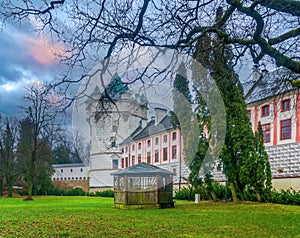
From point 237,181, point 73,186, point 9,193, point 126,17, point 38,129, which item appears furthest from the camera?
point 73,186

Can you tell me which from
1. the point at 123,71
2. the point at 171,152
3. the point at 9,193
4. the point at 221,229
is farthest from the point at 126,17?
the point at 9,193

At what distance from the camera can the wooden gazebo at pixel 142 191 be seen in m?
15.3

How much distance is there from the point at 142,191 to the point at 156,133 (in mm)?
3528

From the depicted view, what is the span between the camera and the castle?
19.2 feet

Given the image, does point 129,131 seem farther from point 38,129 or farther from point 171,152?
point 38,129

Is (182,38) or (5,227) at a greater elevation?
(182,38)

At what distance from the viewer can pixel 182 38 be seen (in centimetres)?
538

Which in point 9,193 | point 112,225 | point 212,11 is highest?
point 212,11

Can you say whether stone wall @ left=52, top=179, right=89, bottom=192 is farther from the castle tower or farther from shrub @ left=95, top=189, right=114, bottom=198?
the castle tower

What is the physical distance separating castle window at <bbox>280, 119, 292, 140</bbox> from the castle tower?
14.3 m

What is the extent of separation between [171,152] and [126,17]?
759 inches

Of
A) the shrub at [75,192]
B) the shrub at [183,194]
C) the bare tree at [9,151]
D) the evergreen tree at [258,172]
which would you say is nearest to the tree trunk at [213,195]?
the evergreen tree at [258,172]

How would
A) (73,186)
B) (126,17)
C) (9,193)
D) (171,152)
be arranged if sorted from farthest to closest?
(73,186), (9,193), (171,152), (126,17)

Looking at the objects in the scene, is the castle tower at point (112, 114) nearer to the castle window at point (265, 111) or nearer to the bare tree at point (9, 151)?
the castle window at point (265, 111)
